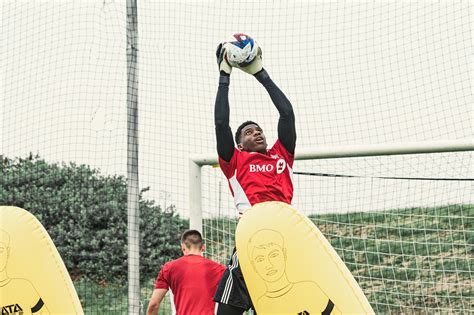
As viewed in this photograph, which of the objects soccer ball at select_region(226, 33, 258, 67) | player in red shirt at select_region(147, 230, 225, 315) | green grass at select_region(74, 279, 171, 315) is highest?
soccer ball at select_region(226, 33, 258, 67)

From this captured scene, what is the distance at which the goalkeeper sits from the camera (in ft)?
16.6

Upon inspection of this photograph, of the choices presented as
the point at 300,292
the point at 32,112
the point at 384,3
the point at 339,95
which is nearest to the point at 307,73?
the point at 339,95

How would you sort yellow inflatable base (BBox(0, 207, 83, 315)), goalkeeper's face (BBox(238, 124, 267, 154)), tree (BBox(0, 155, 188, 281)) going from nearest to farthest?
1. yellow inflatable base (BBox(0, 207, 83, 315))
2. goalkeeper's face (BBox(238, 124, 267, 154))
3. tree (BBox(0, 155, 188, 281))

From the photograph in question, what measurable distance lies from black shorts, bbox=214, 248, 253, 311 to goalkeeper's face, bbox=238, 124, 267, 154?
0.77m

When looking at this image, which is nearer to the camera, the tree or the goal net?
the goal net

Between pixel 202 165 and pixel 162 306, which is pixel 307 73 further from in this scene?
pixel 162 306

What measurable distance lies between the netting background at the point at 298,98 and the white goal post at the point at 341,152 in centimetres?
24

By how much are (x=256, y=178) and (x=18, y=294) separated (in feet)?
5.47

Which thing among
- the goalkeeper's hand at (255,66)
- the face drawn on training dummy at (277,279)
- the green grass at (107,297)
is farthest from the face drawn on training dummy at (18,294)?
the green grass at (107,297)

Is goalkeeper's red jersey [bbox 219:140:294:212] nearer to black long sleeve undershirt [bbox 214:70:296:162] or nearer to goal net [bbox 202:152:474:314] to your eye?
black long sleeve undershirt [bbox 214:70:296:162]

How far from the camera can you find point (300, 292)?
4.15 meters

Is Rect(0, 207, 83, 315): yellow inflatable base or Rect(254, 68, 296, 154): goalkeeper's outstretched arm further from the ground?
Rect(254, 68, 296, 154): goalkeeper's outstretched arm

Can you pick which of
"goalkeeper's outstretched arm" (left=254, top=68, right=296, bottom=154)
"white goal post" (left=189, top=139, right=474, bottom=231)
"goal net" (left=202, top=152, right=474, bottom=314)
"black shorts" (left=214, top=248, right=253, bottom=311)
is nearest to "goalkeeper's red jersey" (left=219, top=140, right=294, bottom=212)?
"goalkeeper's outstretched arm" (left=254, top=68, right=296, bottom=154)

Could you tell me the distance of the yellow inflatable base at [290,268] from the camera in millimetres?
4086
